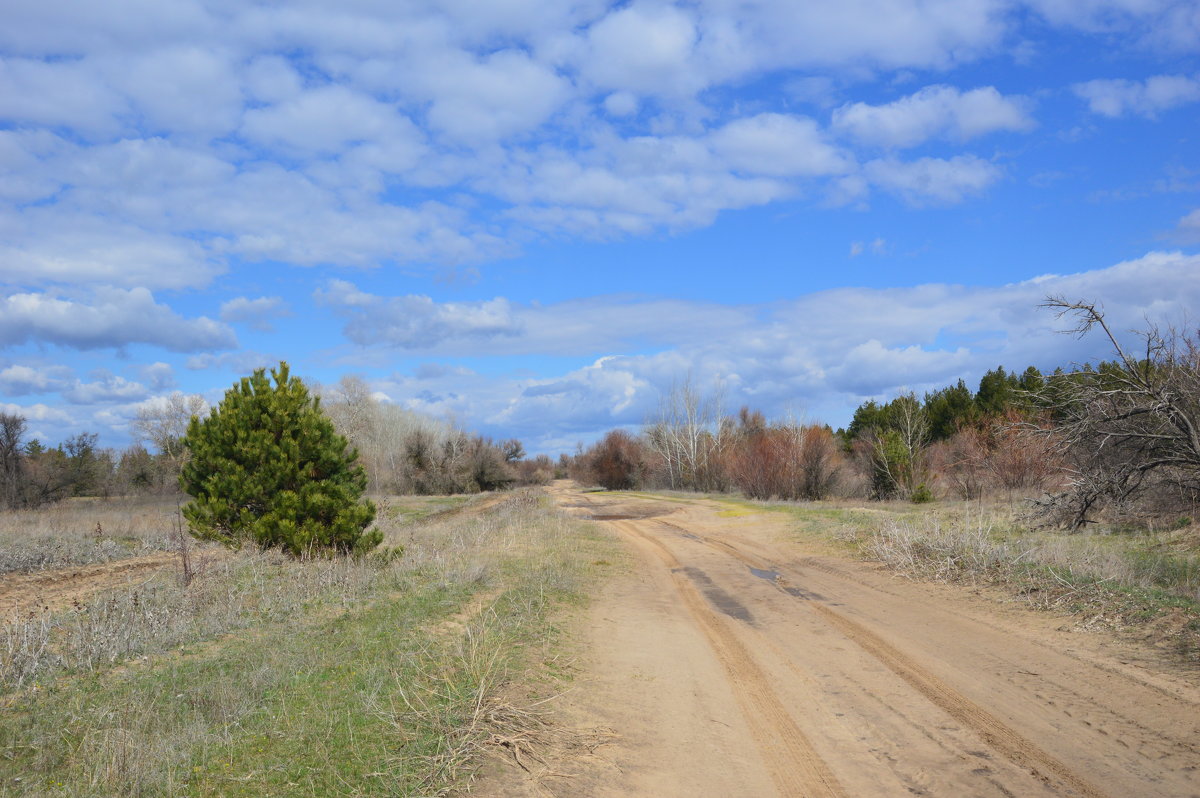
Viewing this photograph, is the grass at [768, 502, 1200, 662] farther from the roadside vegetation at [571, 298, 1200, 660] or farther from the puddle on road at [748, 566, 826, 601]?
the puddle on road at [748, 566, 826, 601]

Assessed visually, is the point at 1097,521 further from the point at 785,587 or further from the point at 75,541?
the point at 75,541

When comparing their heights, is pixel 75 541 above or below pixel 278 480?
below

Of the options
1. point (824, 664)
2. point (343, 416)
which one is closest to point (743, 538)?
point (824, 664)

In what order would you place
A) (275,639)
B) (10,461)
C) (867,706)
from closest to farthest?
1. (867,706)
2. (275,639)
3. (10,461)

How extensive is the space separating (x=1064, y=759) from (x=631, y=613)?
5.97m

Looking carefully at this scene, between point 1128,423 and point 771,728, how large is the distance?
9.86 meters

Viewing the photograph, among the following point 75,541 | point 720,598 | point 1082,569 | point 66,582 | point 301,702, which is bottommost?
point 720,598

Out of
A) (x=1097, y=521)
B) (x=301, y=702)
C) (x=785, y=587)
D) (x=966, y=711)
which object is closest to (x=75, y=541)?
(x=301, y=702)

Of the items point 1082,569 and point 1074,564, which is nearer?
point 1082,569

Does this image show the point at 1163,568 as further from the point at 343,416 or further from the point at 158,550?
the point at 343,416

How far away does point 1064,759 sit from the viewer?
5.39 metres

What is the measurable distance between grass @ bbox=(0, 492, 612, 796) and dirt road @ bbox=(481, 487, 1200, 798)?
2.35ft

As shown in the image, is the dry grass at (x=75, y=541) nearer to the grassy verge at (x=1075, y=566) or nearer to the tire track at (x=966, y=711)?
the tire track at (x=966, y=711)

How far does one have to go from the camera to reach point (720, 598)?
38.1 ft
